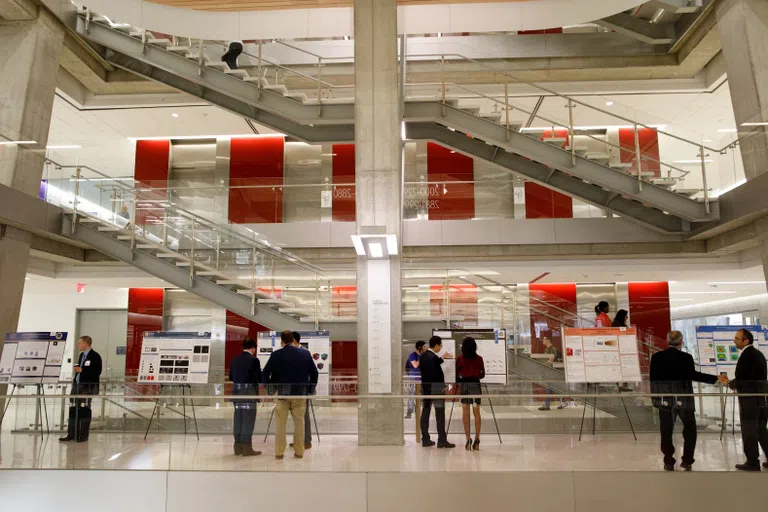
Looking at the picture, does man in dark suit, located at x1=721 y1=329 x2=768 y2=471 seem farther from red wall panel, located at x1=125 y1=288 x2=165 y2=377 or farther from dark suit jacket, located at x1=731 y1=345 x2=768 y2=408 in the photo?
red wall panel, located at x1=125 y1=288 x2=165 y2=377

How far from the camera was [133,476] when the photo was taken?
23.8 ft

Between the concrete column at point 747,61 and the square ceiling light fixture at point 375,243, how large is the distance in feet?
21.4

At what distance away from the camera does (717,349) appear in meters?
11.8

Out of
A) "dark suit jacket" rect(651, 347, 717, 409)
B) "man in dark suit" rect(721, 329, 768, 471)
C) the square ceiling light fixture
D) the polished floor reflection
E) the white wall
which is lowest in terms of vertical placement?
the polished floor reflection

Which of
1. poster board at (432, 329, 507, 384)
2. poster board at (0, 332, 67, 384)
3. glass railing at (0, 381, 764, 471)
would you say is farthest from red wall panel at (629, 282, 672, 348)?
poster board at (0, 332, 67, 384)

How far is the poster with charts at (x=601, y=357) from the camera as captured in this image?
928cm

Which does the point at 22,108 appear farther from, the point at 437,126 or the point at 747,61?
the point at 747,61

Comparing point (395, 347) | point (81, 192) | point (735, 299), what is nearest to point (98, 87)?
point (81, 192)

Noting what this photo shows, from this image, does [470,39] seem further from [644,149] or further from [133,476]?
[133,476]

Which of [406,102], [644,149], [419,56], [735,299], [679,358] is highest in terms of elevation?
[419,56]

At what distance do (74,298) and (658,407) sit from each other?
2096cm

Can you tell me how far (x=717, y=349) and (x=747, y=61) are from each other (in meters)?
5.31

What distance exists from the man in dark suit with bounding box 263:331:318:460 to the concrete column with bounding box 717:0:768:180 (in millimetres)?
8320

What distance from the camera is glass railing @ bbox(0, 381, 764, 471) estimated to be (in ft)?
23.9
